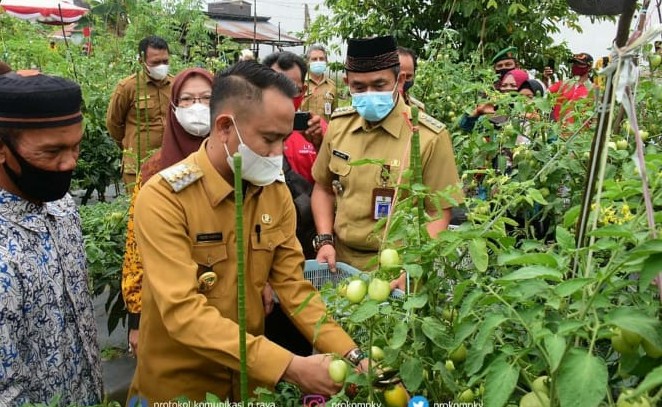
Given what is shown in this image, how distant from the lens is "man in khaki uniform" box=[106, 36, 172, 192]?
183 inches

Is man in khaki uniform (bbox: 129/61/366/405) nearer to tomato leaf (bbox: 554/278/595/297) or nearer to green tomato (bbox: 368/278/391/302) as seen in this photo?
green tomato (bbox: 368/278/391/302)

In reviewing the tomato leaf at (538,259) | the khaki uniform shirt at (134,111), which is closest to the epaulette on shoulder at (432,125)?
the tomato leaf at (538,259)

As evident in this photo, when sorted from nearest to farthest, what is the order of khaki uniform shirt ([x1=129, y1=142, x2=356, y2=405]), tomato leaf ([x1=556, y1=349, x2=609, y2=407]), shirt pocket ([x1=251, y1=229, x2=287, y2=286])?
tomato leaf ([x1=556, y1=349, x2=609, y2=407])
khaki uniform shirt ([x1=129, y1=142, x2=356, y2=405])
shirt pocket ([x1=251, y1=229, x2=287, y2=286])

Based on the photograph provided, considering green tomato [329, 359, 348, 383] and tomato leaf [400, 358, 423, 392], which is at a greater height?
tomato leaf [400, 358, 423, 392]

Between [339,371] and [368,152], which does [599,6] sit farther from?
[368,152]

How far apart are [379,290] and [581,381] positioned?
15.3 inches

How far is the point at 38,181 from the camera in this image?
5.29 ft

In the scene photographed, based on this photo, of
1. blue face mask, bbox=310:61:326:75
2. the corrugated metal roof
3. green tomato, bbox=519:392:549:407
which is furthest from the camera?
the corrugated metal roof

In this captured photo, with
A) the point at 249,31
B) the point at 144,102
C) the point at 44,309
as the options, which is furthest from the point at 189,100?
the point at 249,31

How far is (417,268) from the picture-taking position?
3.40 ft

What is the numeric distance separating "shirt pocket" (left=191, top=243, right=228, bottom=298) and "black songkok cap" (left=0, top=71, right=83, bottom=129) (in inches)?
18.7

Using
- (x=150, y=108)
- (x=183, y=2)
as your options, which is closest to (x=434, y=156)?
(x=150, y=108)

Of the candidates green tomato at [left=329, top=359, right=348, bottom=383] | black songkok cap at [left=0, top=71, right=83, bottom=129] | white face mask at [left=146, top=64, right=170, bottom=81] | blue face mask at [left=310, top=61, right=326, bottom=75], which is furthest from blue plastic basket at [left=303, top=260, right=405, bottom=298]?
blue face mask at [left=310, top=61, right=326, bottom=75]

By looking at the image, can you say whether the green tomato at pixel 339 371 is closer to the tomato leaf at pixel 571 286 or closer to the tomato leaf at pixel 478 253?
the tomato leaf at pixel 478 253
